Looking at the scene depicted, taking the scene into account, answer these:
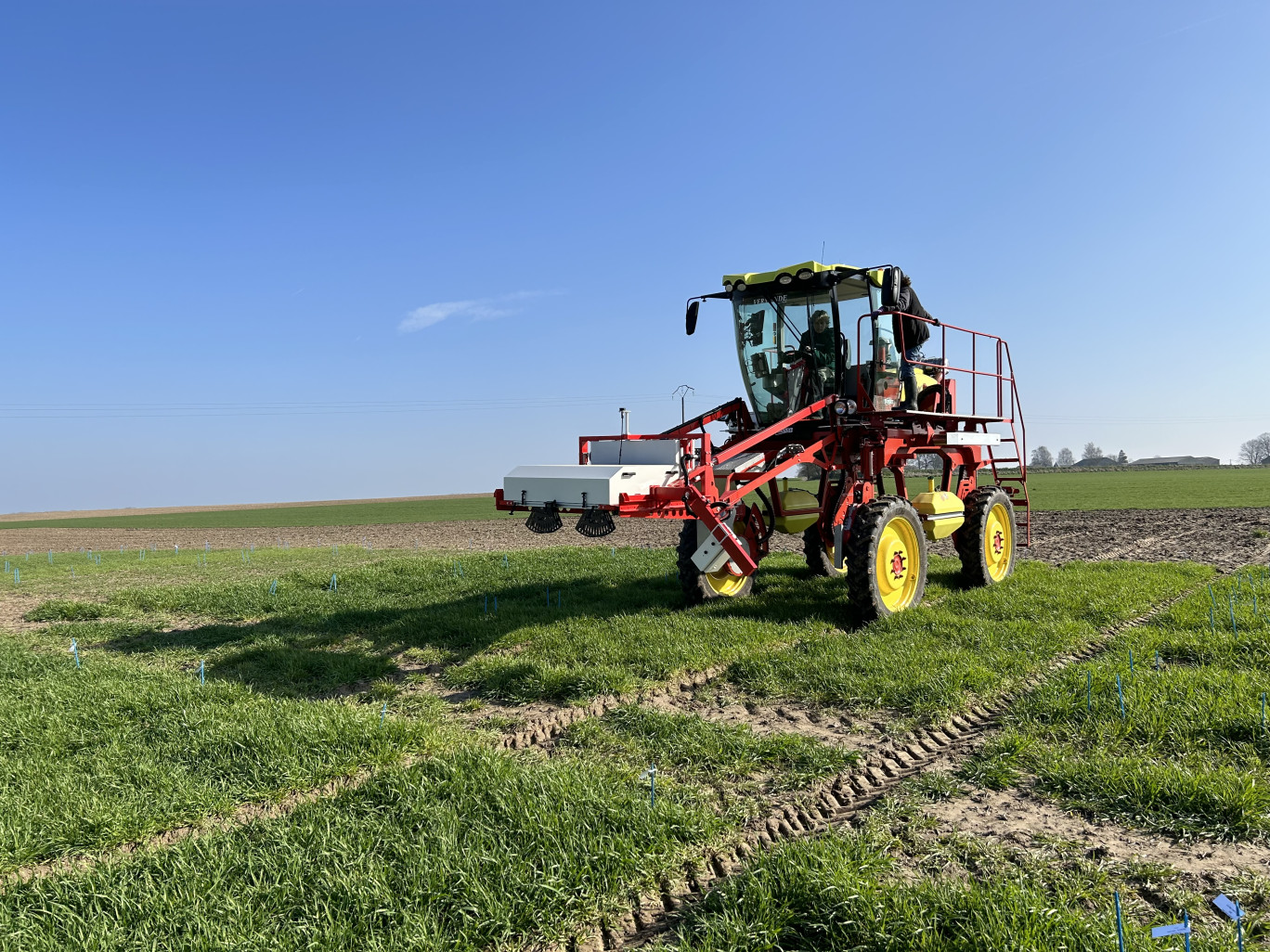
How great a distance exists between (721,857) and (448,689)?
3655 mm

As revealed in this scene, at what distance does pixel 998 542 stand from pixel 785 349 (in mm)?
4504

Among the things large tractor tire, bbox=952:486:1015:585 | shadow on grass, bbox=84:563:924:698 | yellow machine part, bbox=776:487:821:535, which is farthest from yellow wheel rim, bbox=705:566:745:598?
large tractor tire, bbox=952:486:1015:585

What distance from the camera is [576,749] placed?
4746 millimetres

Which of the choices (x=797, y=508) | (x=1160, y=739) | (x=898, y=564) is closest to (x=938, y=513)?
(x=898, y=564)

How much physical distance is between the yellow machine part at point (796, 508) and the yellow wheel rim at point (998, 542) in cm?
241

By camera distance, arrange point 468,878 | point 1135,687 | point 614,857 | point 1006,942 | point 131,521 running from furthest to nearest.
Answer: point 131,521
point 1135,687
point 614,857
point 468,878
point 1006,942

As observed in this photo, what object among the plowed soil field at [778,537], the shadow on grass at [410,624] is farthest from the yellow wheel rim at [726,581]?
Result: the plowed soil field at [778,537]

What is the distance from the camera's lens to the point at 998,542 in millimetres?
10688

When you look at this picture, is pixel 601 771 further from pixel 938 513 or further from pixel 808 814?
pixel 938 513

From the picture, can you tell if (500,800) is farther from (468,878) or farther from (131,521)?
(131,521)

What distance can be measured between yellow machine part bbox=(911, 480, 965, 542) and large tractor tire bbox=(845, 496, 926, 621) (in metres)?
0.29

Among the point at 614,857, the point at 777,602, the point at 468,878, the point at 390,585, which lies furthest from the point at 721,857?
the point at 390,585

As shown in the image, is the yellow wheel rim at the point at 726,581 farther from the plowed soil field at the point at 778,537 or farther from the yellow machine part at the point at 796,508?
the plowed soil field at the point at 778,537

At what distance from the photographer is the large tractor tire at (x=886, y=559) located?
7656mm
